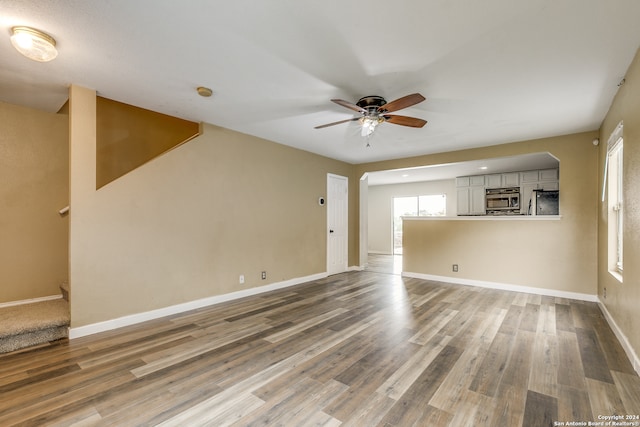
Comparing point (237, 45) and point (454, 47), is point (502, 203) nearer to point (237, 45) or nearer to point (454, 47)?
point (454, 47)

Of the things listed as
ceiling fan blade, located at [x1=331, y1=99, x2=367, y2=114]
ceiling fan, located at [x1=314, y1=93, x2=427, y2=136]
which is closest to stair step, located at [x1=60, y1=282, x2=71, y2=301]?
ceiling fan blade, located at [x1=331, y1=99, x2=367, y2=114]

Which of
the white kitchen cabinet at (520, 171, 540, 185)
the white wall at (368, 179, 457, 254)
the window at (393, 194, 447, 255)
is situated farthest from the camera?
the white wall at (368, 179, 457, 254)

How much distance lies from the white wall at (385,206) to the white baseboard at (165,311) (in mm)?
5672

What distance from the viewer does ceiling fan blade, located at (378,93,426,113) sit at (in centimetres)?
246

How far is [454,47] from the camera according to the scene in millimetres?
2137

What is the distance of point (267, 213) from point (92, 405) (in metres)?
3.21

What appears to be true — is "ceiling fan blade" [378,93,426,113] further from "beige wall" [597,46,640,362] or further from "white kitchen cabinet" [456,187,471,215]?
"white kitchen cabinet" [456,187,471,215]

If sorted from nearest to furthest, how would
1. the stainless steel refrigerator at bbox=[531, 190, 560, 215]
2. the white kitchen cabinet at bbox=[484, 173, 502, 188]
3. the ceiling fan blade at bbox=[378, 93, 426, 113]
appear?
the ceiling fan blade at bbox=[378, 93, 426, 113] < the stainless steel refrigerator at bbox=[531, 190, 560, 215] < the white kitchen cabinet at bbox=[484, 173, 502, 188]

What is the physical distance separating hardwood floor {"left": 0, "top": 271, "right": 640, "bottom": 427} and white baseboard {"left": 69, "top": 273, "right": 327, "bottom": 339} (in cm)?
15

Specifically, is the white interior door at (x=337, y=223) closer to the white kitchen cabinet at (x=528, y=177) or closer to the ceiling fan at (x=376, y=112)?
the ceiling fan at (x=376, y=112)

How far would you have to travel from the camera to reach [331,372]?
2.21 meters

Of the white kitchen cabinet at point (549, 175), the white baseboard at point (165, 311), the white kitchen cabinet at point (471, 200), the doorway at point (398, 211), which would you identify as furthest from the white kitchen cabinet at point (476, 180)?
the white baseboard at point (165, 311)

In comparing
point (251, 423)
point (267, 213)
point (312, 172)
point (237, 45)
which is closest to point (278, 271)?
point (267, 213)

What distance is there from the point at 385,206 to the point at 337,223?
440 centimetres
